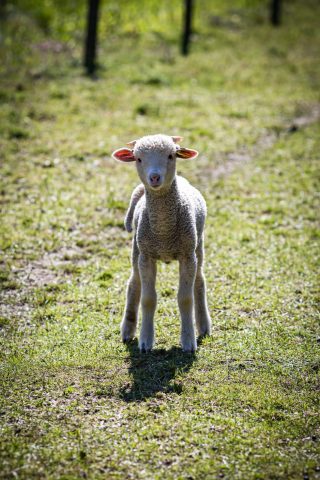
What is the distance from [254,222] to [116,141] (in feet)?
14.5

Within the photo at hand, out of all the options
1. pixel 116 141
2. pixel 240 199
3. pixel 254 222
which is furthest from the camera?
pixel 116 141

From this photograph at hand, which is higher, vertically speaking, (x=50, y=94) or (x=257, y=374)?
(x=50, y=94)

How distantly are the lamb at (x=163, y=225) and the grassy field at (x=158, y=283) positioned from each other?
0.53m

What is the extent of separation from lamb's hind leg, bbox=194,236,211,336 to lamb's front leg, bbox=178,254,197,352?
0.45m

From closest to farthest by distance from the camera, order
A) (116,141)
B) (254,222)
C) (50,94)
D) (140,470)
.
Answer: (140,470), (254,222), (116,141), (50,94)

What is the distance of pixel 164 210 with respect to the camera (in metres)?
6.01

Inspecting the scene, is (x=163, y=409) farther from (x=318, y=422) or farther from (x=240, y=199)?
(x=240, y=199)

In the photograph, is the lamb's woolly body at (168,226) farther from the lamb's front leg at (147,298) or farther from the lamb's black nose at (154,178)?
the lamb's black nose at (154,178)

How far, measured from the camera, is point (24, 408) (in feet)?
18.3

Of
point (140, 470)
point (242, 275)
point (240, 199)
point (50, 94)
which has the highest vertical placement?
point (50, 94)

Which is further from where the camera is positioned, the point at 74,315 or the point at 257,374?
the point at 74,315

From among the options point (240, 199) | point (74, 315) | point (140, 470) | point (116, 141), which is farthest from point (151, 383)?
point (116, 141)

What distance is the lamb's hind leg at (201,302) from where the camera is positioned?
22.0 ft

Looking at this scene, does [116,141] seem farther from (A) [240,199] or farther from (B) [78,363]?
(B) [78,363]
